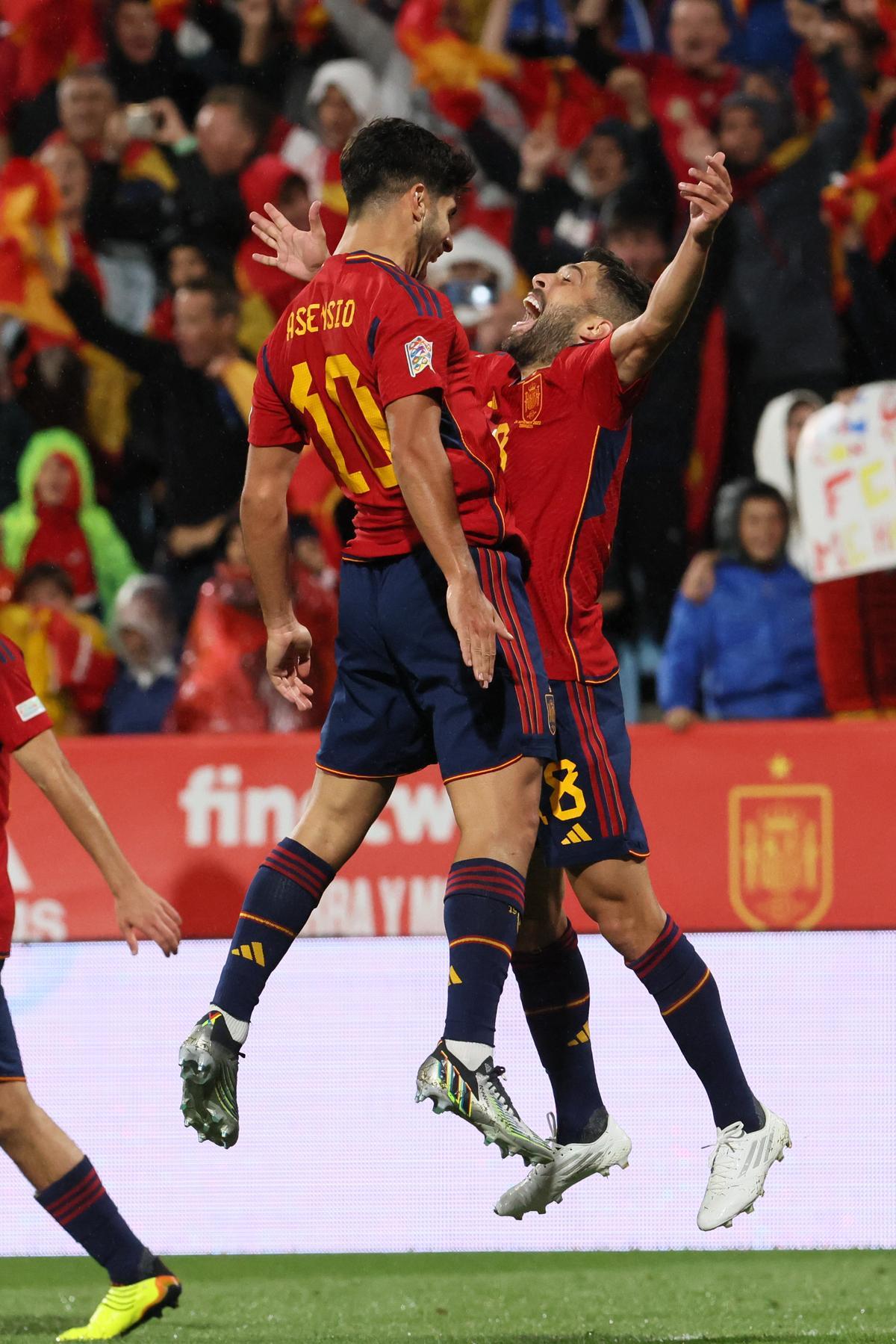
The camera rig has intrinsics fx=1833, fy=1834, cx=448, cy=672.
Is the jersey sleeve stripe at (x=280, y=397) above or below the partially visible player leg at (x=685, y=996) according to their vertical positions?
above

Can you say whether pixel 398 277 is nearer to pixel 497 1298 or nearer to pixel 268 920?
pixel 268 920

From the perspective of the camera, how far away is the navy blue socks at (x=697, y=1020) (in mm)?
3631

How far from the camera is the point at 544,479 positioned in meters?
3.69

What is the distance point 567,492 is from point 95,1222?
1.90m

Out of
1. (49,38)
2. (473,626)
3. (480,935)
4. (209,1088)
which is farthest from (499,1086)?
(49,38)

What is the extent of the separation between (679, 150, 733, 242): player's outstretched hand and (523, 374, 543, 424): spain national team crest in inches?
21.4

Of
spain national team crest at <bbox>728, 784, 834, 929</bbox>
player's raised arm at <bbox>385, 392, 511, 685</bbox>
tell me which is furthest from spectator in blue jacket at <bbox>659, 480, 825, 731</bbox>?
player's raised arm at <bbox>385, 392, 511, 685</bbox>

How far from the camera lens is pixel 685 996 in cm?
363

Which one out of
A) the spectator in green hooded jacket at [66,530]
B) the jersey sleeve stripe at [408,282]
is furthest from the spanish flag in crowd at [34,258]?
the jersey sleeve stripe at [408,282]

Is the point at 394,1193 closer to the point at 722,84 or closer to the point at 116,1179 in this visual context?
the point at 116,1179

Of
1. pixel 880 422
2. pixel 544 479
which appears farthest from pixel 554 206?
pixel 544 479

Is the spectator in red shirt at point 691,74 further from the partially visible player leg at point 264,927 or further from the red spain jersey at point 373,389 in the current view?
the partially visible player leg at point 264,927

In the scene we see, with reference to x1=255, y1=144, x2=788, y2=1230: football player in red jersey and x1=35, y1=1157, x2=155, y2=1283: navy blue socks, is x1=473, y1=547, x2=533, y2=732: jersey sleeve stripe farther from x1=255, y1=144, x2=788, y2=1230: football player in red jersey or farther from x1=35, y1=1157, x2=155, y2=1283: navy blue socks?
x1=35, y1=1157, x2=155, y2=1283: navy blue socks

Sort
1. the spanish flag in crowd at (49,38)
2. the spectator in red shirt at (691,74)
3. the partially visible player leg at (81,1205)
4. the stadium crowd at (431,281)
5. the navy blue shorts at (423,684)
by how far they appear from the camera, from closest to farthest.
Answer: the navy blue shorts at (423,684) < the partially visible player leg at (81,1205) < the stadium crowd at (431,281) < the spectator in red shirt at (691,74) < the spanish flag in crowd at (49,38)
